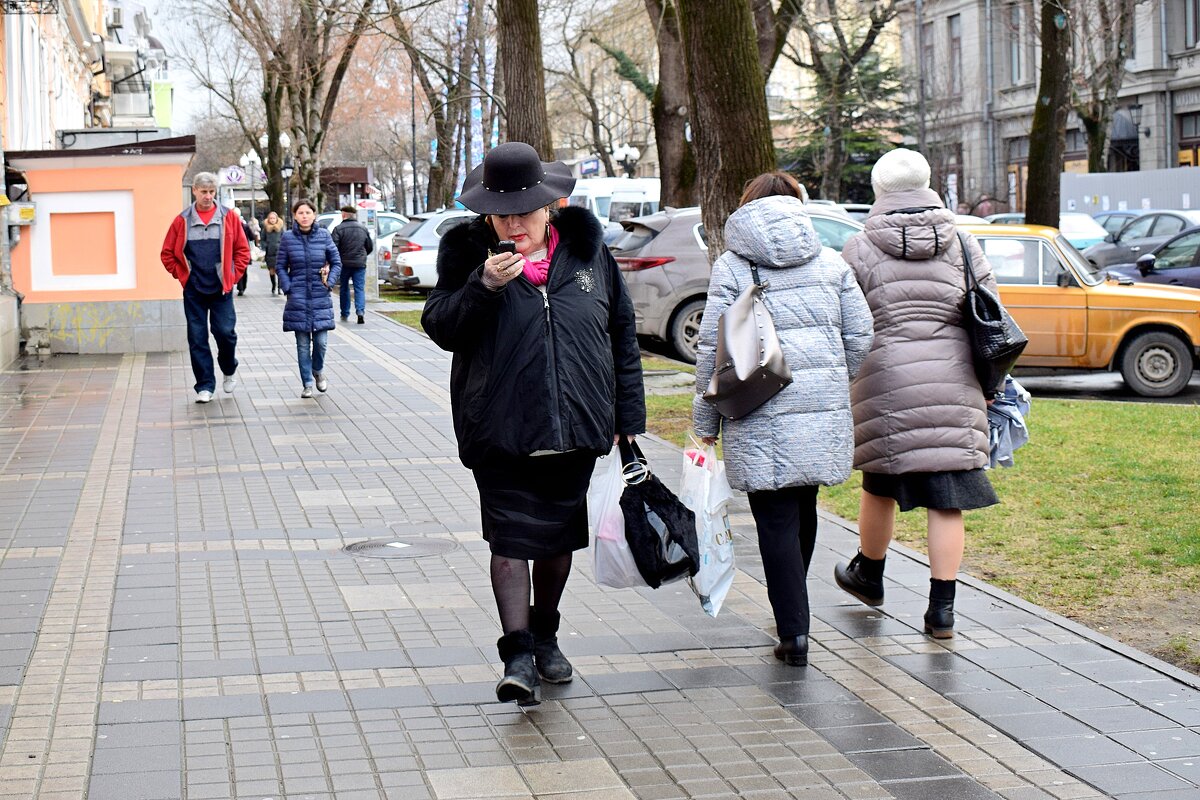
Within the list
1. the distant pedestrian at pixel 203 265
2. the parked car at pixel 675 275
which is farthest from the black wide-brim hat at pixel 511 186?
the parked car at pixel 675 275

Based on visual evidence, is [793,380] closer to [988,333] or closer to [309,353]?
[988,333]

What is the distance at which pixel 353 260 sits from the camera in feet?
72.6

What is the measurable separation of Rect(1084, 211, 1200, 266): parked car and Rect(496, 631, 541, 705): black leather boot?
22.6 m

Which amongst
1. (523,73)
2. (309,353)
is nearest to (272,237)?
(523,73)

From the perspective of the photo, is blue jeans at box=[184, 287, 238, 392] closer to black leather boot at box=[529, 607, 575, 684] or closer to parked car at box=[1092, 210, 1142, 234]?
black leather boot at box=[529, 607, 575, 684]

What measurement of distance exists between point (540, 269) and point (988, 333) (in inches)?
69.6

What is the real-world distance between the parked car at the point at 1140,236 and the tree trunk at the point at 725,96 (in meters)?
16.6

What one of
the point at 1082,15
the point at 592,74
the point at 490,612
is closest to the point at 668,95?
the point at 1082,15

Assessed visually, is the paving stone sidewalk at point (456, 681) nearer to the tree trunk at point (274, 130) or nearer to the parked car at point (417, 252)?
the parked car at point (417, 252)

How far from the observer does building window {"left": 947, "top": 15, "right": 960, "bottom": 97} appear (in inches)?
2282

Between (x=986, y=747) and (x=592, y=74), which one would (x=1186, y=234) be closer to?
(x=986, y=747)

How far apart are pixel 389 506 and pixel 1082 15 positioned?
33086 millimetres

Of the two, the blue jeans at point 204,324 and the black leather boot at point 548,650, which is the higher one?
the blue jeans at point 204,324

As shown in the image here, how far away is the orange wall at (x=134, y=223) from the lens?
1755 centimetres
